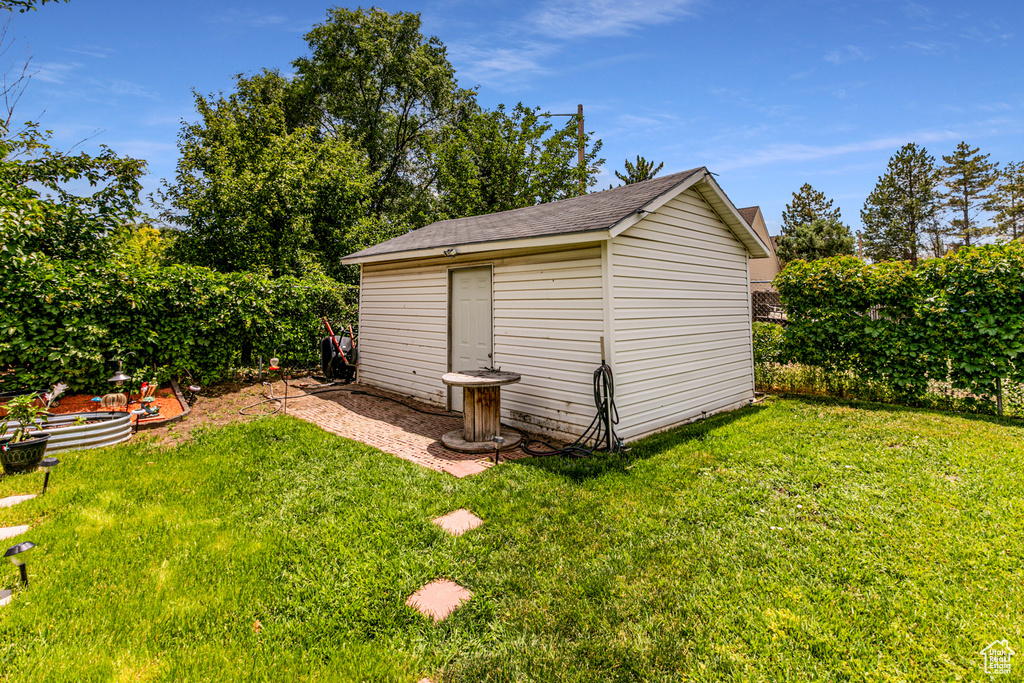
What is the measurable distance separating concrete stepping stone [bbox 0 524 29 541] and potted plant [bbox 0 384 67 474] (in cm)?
166

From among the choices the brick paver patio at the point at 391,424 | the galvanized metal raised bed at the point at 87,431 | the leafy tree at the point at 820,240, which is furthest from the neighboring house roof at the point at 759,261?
the galvanized metal raised bed at the point at 87,431

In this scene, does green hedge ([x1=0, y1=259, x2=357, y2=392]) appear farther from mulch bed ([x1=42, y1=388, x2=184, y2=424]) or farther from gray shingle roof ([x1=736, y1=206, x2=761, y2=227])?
gray shingle roof ([x1=736, y1=206, x2=761, y2=227])

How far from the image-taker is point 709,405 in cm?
735

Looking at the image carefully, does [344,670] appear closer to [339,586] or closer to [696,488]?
[339,586]

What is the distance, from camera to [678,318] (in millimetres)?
6730

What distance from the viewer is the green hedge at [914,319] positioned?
21.5 ft

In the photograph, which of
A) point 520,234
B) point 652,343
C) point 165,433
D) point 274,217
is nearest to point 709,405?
point 652,343

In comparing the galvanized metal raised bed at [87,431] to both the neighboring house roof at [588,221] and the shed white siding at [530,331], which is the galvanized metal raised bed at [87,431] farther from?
the neighboring house roof at [588,221]

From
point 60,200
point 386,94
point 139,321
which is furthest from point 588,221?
point 386,94

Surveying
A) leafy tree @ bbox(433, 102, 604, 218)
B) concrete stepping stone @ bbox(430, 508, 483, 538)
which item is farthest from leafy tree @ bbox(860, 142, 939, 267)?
concrete stepping stone @ bbox(430, 508, 483, 538)

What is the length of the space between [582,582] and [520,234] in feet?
14.9

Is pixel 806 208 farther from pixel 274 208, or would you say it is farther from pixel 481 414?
pixel 481 414

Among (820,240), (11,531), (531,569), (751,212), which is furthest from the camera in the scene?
(751,212)

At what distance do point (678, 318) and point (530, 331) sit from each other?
7.93 feet
